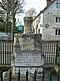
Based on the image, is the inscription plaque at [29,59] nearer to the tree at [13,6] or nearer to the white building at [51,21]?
the tree at [13,6]

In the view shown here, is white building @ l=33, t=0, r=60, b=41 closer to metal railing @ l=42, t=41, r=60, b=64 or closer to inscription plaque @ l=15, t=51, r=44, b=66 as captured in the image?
metal railing @ l=42, t=41, r=60, b=64

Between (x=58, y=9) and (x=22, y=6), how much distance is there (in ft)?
20.4

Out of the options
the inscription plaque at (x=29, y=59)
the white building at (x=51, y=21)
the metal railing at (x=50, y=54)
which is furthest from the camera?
the white building at (x=51, y=21)

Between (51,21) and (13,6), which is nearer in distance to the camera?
(13,6)

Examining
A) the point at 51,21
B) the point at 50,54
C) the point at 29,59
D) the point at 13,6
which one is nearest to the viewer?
the point at 29,59

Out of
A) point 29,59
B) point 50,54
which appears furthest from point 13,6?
point 29,59

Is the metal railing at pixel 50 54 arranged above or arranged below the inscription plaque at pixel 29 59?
below

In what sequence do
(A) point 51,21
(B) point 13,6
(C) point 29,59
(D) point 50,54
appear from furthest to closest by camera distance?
(A) point 51,21 → (B) point 13,6 → (D) point 50,54 → (C) point 29,59

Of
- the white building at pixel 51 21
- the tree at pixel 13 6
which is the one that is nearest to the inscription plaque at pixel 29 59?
the tree at pixel 13 6

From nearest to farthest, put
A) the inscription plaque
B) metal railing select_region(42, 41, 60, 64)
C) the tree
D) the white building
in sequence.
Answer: the inscription plaque, metal railing select_region(42, 41, 60, 64), the tree, the white building

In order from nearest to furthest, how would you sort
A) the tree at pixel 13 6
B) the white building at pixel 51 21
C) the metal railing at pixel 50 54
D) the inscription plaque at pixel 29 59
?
the inscription plaque at pixel 29 59 → the metal railing at pixel 50 54 → the tree at pixel 13 6 → the white building at pixel 51 21

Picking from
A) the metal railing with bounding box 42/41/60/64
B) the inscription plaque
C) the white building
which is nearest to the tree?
the white building

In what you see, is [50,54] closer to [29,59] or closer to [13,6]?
[29,59]

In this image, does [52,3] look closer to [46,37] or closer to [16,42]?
[46,37]
